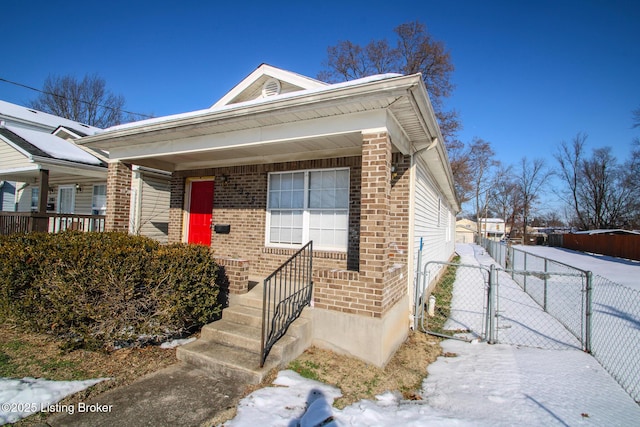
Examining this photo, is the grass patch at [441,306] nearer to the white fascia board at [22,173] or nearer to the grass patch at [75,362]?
the grass patch at [75,362]

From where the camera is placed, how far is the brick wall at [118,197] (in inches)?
283

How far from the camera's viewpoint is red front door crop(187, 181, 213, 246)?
25.9ft

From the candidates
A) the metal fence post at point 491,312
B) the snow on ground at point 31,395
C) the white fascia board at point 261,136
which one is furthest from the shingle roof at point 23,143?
the metal fence post at point 491,312

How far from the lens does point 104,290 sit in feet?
13.3

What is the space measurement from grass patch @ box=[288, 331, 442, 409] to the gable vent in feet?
19.5

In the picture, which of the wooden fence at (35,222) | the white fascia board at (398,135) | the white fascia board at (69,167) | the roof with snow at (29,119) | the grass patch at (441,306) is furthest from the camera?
the roof with snow at (29,119)

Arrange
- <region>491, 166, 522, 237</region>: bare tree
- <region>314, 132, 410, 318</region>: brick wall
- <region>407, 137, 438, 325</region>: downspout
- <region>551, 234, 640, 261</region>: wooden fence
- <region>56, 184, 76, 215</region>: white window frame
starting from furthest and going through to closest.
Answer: <region>491, 166, 522, 237</region>: bare tree < <region>551, 234, 640, 261</region>: wooden fence < <region>56, 184, 76, 215</region>: white window frame < <region>407, 137, 438, 325</region>: downspout < <region>314, 132, 410, 318</region>: brick wall

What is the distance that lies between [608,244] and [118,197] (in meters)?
32.1

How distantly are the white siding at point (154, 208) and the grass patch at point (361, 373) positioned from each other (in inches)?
235

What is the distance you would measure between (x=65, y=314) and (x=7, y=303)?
1158mm

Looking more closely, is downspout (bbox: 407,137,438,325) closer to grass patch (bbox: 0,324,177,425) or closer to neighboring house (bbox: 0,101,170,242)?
grass patch (bbox: 0,324,177,425)

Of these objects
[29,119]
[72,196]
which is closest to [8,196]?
[29,119]

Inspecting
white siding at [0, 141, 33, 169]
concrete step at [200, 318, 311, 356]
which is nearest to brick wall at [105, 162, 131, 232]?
concrete step at [200, 318, 311, 356]

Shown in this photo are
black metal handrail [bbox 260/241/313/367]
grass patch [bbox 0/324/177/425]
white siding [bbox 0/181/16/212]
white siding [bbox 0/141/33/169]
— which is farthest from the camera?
white siding [bbox 0/181/16/212]
